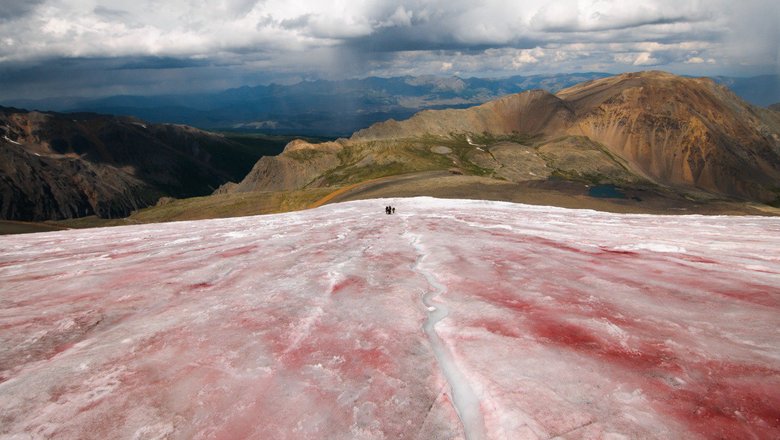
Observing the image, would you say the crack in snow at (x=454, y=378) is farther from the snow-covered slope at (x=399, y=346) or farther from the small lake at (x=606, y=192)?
the small lake at (x=606, y=192)

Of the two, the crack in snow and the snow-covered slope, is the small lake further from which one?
the crack in snow

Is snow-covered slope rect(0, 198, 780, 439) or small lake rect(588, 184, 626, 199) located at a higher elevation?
snow-covered slope rect(0, 198, 780, 439)

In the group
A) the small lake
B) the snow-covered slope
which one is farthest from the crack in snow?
the small lake

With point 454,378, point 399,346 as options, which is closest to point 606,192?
point 399,346

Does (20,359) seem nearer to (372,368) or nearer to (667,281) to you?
(372,368)

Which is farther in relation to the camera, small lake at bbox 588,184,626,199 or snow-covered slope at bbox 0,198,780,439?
small lake at bbox 588,184,626,199

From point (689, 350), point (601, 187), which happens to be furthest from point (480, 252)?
point (601, 187)
